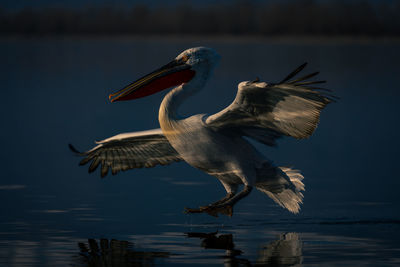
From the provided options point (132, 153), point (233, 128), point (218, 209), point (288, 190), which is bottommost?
point (218, 209)

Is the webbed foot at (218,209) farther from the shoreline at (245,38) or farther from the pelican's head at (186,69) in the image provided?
the shoreline at (245,38)

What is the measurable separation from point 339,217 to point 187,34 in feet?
161

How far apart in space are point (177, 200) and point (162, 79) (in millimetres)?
1348

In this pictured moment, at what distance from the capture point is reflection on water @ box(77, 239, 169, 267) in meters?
7.42

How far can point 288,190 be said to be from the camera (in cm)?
908

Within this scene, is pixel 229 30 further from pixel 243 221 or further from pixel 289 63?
pixel 243 221

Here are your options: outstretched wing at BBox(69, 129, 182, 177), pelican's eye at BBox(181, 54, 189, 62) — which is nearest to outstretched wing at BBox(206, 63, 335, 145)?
pelican's eye at BBox(181, 54, 189, 62)

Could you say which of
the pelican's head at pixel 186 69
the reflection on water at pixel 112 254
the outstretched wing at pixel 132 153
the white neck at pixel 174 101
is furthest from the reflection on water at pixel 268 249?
the pelican's head at pixel 186 69

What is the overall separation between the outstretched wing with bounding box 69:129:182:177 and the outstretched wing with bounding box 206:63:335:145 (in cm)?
96

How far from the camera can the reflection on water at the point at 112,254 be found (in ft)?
24.3

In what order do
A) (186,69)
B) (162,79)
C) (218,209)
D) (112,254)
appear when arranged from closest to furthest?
(112,254)
(218,209)
(186,69)
(162,79)

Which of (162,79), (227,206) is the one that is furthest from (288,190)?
(162,79)

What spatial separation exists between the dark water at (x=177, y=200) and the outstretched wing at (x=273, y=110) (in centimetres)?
86

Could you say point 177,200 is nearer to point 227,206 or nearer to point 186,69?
point 227,206
